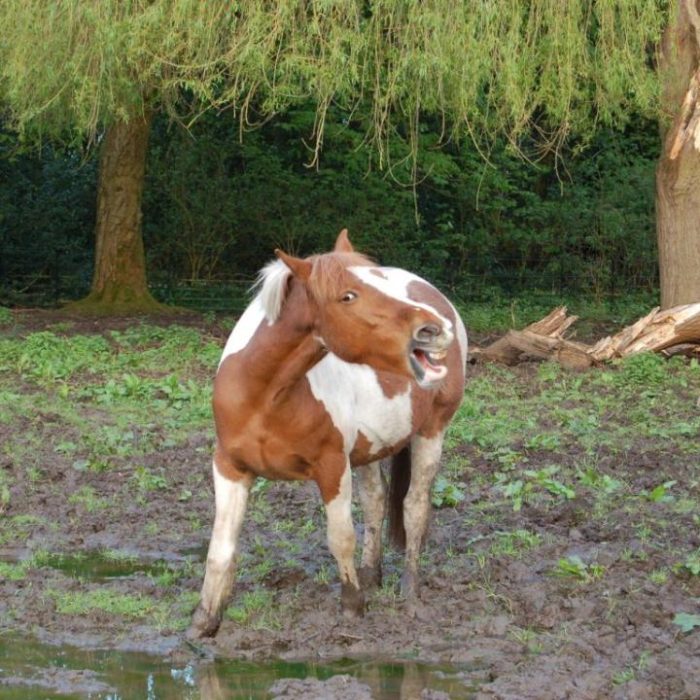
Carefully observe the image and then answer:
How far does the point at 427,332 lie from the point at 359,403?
0.99 meters

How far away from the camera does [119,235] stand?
17.2 m

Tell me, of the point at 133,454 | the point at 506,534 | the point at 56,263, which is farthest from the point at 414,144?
the point at 56,263

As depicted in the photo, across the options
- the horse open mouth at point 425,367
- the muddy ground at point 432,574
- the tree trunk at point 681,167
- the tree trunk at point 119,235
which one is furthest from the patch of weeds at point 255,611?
the tree trunk at point 119,235

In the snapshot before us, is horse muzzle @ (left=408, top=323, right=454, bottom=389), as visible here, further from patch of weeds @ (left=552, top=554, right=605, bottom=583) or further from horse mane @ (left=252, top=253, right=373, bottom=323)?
patch of weeds @ (left=552, top=554, right=605, bottom=583)

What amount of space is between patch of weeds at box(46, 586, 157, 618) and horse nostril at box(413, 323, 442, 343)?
6.43 ft

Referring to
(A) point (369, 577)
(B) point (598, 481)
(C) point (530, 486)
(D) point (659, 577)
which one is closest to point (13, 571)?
(A) point (369, 577)

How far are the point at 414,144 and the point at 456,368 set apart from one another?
635cm

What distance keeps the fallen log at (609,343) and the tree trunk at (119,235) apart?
18.1 ft

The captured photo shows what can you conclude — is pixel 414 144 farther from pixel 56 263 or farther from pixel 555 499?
pixel 56 263

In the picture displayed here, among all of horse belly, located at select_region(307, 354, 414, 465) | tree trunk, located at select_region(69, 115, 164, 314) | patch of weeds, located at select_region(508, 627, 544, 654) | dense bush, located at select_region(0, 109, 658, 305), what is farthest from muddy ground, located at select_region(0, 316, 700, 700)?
dense bush, located at select_region(0, 109, 658, 305)

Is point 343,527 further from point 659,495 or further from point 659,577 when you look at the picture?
point 659,495

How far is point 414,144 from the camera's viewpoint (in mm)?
12617

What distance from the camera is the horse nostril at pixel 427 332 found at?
4.88 metres

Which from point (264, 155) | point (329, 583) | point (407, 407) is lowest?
point (329, 583)
